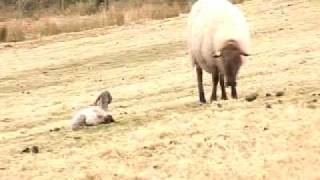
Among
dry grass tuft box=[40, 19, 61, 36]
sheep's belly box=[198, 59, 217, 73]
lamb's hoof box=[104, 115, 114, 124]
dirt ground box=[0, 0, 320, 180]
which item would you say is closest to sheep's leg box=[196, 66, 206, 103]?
dirt ground box=[0, 0, 320, 180]

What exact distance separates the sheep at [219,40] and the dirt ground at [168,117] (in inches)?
22.9

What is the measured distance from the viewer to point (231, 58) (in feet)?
43.5

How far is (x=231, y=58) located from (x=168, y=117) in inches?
62.7

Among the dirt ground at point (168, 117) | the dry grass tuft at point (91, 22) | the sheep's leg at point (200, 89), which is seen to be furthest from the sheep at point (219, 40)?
the dry grass tuft at point (91, 22)

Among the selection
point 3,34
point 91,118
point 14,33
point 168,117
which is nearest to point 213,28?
point 168,117

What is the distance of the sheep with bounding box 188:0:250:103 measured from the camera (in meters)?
13.3

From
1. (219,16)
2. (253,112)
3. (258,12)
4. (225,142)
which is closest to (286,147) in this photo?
(225,142)

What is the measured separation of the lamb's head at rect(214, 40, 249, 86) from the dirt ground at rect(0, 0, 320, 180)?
43cm

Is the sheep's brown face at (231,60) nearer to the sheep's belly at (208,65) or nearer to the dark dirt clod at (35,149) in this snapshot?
the sheep's belly at (208,65)

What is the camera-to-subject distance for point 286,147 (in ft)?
31.0

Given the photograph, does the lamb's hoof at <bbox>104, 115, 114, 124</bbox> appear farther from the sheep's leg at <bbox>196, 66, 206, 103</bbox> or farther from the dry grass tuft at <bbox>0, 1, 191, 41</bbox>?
the dry grass tuft at <bbox>0, 1, 191, 41</bbox>

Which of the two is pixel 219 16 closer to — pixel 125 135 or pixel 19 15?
pixel 125 135

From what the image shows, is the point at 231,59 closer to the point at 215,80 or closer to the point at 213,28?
the point at 213,28

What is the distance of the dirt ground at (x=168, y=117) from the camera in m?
9.43
